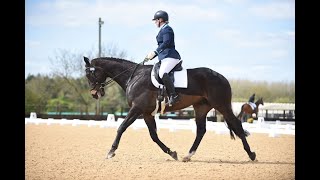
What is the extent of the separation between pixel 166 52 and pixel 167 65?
20 centimetres

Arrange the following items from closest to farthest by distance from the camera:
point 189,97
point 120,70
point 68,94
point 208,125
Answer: point 189,97, point 120,70, point 208,125, point 68,94

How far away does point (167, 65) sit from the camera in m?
8.27

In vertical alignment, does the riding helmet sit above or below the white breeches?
above

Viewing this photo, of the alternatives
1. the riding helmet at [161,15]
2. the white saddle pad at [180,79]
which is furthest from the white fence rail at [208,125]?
the riding helmet at [161,15]

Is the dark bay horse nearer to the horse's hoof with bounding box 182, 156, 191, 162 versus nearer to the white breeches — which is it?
the horse's hoof with bounding box 182, 156, 191, 162

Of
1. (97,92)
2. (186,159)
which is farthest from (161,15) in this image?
(186,159)

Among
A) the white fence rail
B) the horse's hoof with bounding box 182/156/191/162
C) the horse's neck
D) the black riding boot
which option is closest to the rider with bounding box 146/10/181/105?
the black riding boot

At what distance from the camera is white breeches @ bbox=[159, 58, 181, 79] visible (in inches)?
325

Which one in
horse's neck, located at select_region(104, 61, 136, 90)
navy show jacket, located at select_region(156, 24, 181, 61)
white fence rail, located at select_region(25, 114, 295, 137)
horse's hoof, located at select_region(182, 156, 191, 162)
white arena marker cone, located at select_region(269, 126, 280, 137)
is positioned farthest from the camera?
white fence rail, located at select_region(25, 114, 295, 137)

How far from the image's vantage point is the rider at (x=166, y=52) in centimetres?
818

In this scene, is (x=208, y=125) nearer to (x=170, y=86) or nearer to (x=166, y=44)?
(x=170, y=86)
